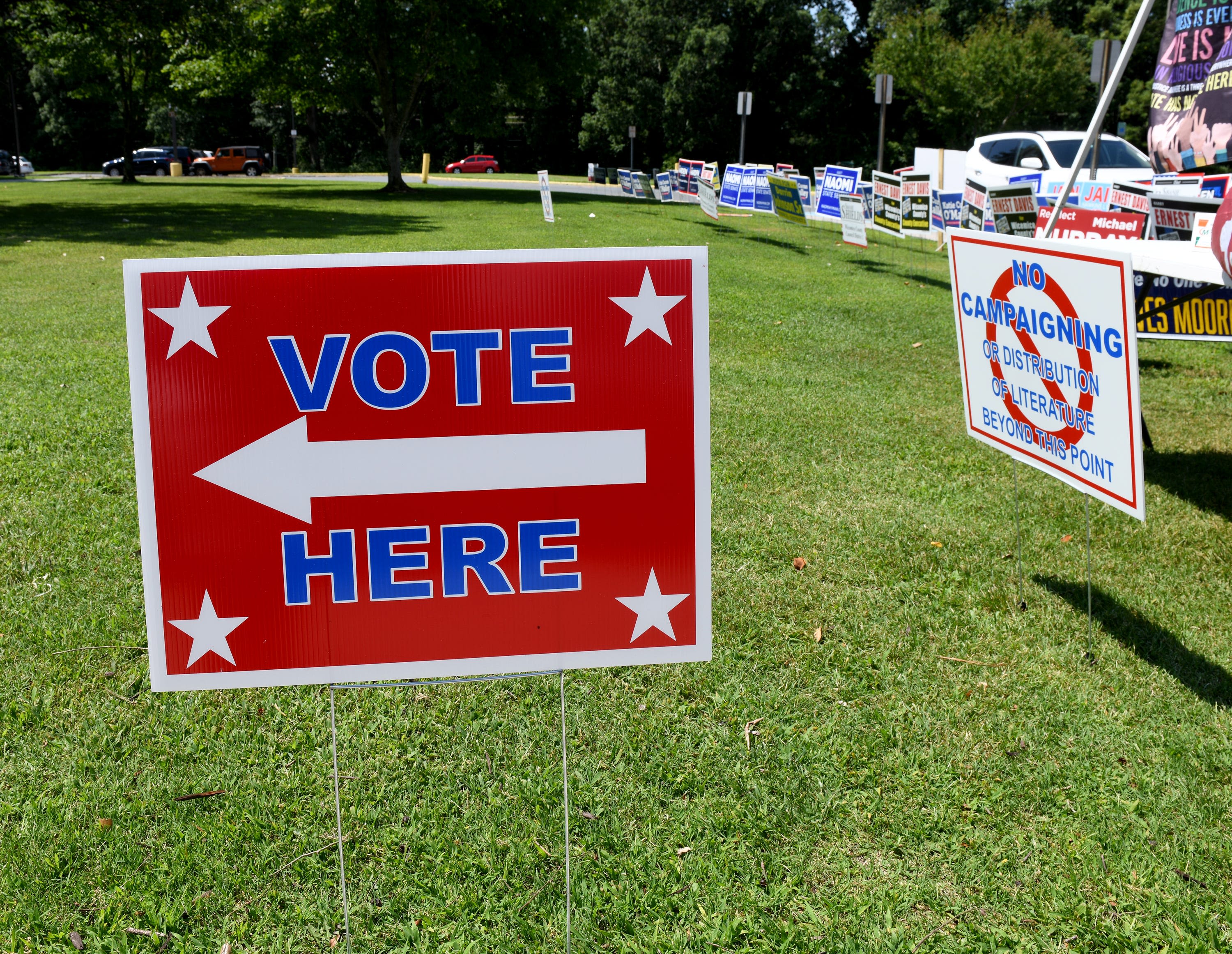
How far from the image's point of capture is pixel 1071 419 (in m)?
3.60

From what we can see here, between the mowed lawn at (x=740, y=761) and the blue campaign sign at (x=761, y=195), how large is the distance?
706 inches

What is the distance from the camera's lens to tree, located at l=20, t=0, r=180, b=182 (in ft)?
74.9

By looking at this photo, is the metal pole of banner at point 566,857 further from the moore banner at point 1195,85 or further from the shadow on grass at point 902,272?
the shadow on grass at point 902,272

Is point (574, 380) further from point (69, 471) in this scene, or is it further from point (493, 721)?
point (69, 471)

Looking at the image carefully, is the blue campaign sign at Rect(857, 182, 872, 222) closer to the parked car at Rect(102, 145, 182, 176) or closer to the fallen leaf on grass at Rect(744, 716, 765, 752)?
the fallen leaf on grass at Rect(744, 716, 765, 752)

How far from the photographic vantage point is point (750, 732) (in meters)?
3.34

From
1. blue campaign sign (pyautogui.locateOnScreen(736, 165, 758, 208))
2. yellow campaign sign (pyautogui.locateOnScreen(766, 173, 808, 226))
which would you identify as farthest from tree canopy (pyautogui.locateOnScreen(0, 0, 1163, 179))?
yellow campaign sign (pyautogui.locateOnScreen(766, 173, 808, 226))

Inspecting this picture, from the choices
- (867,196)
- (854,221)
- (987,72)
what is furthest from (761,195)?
(987,72)

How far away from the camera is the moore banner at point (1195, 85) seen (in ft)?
23.9

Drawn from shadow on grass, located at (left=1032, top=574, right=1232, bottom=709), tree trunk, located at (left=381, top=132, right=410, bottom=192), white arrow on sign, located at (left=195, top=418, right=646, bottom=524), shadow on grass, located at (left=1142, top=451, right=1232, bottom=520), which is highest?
tree trunk, located at (left=381, top=132, right=410, bottom=192)

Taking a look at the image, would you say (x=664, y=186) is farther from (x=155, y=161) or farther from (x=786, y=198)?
(x=155, y=161)

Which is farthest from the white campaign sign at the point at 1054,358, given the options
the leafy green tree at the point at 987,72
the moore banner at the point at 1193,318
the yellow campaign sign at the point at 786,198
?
the leafy green tree at the point at 987,72

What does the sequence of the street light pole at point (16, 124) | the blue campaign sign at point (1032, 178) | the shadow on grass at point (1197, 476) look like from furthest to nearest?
1. the street light pole at point (16, 124)
2. the blue campaign sign at point (1032, 178)
3. the shadow on grass at point (1197, 476)

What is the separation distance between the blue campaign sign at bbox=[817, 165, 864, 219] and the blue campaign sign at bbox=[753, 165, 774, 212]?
2168mm
